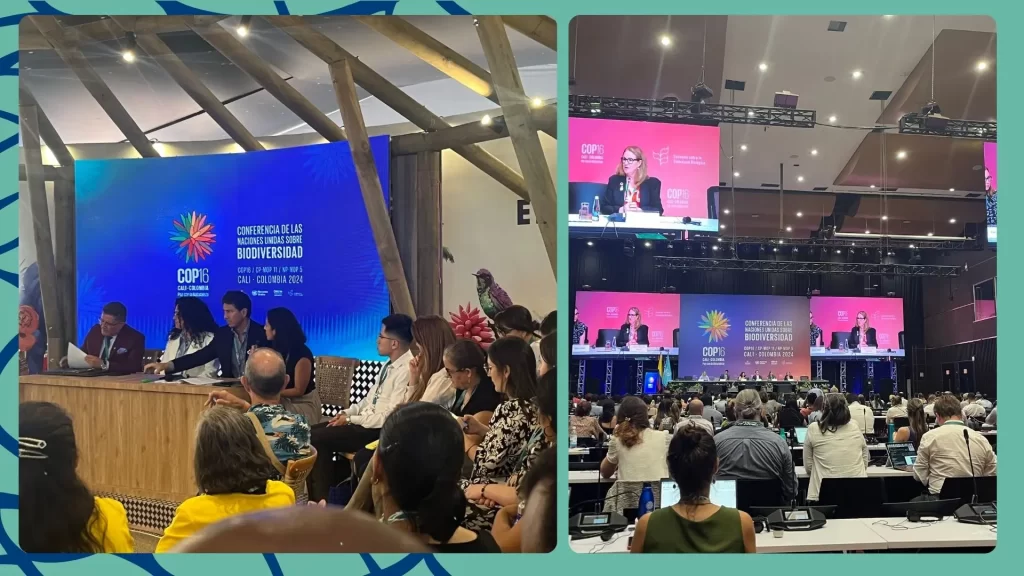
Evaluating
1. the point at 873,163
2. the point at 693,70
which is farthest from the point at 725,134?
the point at 873,163

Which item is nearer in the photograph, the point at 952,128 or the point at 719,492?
the point at 719,492

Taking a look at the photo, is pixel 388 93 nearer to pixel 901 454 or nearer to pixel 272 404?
pixel 272 404

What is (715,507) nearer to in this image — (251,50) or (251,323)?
(251,323)

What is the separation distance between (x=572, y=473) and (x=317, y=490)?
1323 millimetres

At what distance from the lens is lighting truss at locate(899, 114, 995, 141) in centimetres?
417

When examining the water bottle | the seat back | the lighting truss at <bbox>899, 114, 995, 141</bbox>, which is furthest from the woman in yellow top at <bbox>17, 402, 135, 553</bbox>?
the lighting truss at <bbox>899, 114, 995, 141</bbox>

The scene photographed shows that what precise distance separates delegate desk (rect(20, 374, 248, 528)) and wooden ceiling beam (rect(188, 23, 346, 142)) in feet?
4.85

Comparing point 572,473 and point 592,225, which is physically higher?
point 592,225

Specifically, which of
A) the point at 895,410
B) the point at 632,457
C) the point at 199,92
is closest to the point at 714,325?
the point at 632,457

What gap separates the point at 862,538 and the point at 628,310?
161cm

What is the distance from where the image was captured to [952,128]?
4168 mm

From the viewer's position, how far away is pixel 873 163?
4238mm

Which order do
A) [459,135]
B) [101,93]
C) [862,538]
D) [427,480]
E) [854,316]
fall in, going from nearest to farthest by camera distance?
[427,480] < [862,538] < [459,135] < [854,316] < [101,93]

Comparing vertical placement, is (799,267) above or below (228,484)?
above
